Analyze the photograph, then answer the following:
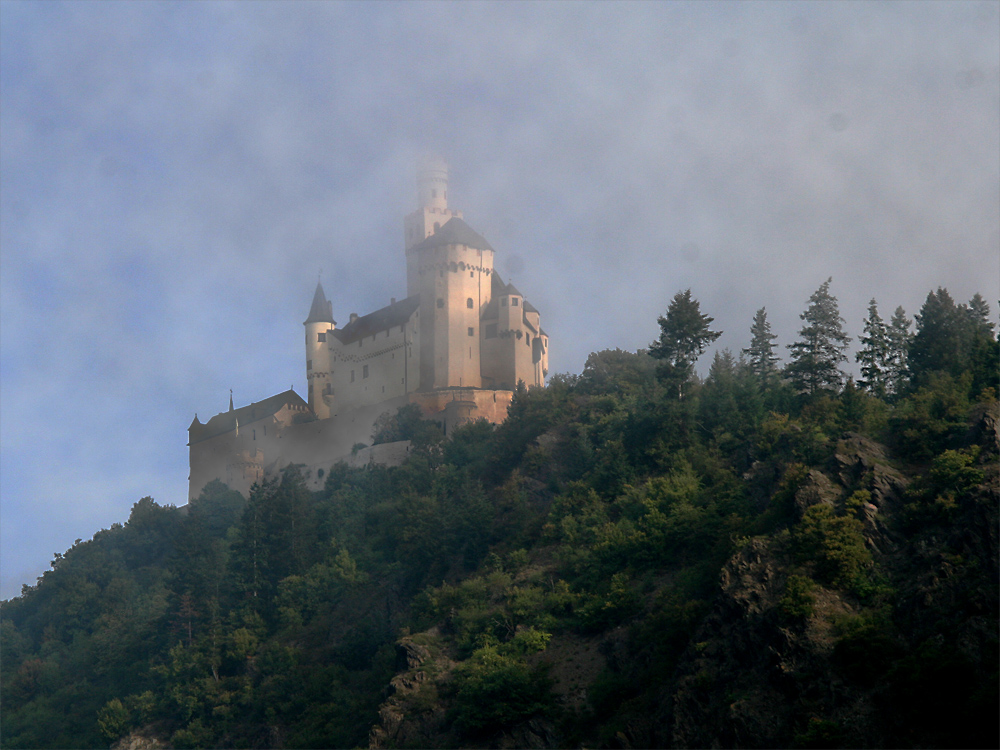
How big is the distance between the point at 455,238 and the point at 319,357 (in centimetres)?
1527

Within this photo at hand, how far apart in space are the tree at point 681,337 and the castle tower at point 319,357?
38.1 metres

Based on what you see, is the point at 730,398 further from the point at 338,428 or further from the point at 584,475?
the point at 338,428

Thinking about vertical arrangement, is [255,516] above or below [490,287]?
below

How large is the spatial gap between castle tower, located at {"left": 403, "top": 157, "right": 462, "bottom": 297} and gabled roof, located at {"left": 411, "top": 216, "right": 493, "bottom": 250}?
4.80m

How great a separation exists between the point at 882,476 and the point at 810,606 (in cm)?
687

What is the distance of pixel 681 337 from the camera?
57.0 meters

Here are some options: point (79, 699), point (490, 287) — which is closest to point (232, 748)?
point (79, 699)

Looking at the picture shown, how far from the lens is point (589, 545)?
50.0 meters

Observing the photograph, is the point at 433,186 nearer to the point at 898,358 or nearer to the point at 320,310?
the point at 320,310

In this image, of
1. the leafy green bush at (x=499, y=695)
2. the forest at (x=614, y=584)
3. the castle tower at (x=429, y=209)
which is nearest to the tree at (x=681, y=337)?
the forest at (x=614, y=584)

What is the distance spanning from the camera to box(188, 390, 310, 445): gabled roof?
9231 centimetres

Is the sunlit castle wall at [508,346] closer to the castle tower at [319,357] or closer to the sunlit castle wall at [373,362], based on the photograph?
the sunlit castle wall at [373,362]

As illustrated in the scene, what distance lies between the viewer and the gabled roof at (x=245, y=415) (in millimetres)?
92312

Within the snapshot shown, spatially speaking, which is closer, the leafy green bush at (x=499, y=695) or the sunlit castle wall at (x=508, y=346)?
the leafy green bush at (x=499, y=695)
